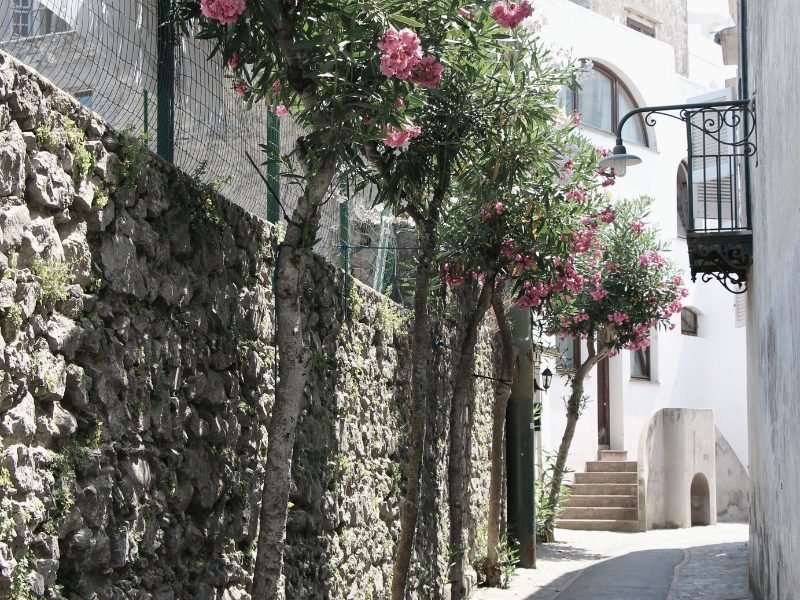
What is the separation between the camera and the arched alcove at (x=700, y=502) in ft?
74.0

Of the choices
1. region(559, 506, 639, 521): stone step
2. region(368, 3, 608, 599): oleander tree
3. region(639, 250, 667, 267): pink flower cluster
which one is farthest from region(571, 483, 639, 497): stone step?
region(368, 3, 608, 599): oleander tree

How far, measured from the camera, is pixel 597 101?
25.6m

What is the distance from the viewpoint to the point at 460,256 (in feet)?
33.0

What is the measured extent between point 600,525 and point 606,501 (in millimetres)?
664

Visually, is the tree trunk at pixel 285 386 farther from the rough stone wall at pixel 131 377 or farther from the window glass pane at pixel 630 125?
the window glass pane at pixel 630 125

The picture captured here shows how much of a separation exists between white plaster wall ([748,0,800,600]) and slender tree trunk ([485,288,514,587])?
2.73 meters

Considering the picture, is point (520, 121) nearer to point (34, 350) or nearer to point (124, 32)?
point (124, 32)

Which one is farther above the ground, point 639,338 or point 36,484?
point 639,338

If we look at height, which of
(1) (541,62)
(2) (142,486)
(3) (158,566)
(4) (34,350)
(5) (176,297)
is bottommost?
(3) (158,566)

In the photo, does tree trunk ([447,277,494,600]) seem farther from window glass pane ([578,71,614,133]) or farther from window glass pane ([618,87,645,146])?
window glass pane ([618,87,645,146])

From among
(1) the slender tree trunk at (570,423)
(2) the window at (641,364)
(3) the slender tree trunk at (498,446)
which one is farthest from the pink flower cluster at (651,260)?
(2) the window at (641,364)

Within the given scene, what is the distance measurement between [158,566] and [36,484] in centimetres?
115

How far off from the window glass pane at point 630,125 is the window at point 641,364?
4.97 m

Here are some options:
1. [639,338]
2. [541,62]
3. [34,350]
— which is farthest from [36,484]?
[639,338]
